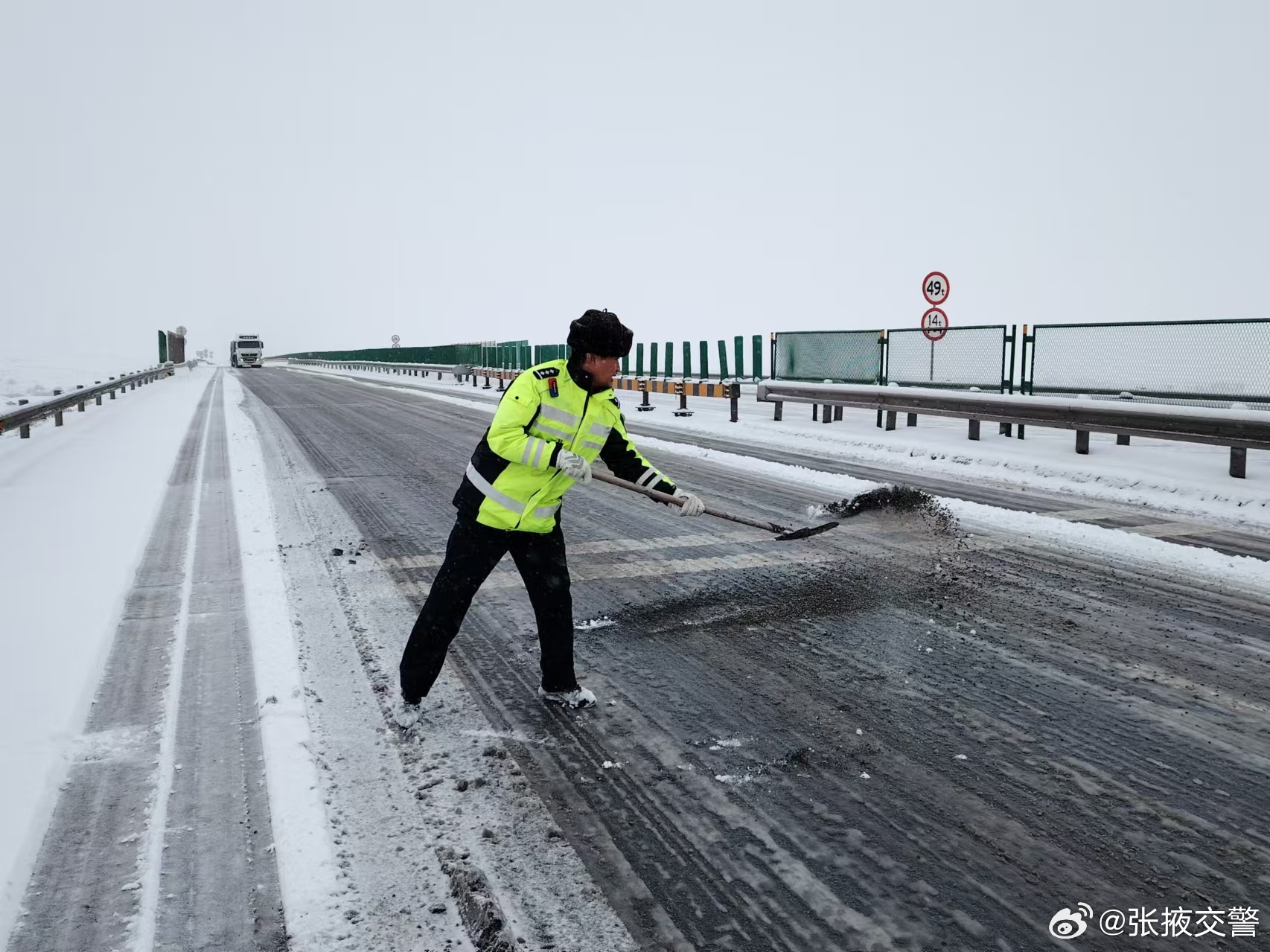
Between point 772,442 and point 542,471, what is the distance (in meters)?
10.8

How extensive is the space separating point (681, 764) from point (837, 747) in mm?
602

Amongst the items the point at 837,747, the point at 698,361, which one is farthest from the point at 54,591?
the point at 698,361

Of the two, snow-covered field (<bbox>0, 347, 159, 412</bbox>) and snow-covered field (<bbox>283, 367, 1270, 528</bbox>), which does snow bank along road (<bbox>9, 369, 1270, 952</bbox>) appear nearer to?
snow-covered field (<bbox>283, 367, 1270, 528</bbox>)

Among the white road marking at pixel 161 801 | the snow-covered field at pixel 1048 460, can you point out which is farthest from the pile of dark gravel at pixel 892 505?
the white road marking at pixel 161 801

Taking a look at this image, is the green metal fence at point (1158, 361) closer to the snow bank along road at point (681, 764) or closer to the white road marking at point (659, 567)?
the snow bank along road at point (681, 764)

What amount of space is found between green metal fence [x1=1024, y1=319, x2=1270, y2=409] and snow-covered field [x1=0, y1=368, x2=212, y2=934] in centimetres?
1282

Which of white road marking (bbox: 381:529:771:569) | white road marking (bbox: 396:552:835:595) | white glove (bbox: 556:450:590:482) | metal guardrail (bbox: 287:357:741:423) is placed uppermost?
metal guardrail (bbox: 287:357:741:423)

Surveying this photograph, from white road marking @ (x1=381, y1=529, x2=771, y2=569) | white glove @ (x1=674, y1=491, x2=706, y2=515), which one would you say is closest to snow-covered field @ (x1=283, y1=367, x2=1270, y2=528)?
white road marking @ (x1=381, y1=529, x2=771, y2=569)

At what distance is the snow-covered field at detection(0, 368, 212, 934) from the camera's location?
317cm

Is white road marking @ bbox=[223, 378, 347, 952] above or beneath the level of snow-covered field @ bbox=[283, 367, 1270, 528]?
beneath

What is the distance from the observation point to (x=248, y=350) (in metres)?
65.9

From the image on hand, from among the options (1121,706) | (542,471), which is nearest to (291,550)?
(542,471)

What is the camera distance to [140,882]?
263 centimetres

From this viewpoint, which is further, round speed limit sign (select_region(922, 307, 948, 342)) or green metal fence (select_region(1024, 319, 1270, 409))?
round speed limit sign (select_region(922, 307, 948, 342))
